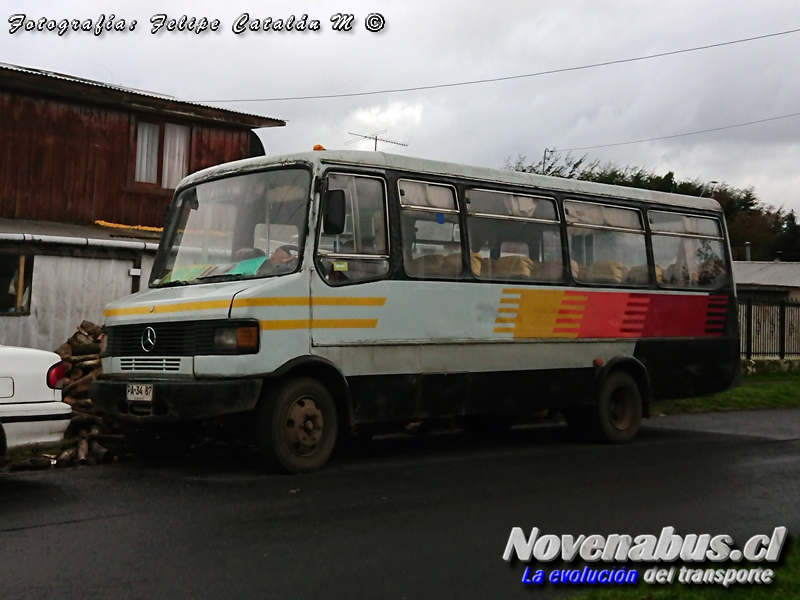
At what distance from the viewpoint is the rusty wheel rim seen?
8.86 m

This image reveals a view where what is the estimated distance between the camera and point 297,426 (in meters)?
8.91

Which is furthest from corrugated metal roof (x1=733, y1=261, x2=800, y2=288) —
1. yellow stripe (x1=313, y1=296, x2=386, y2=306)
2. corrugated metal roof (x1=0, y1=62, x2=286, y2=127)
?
yellow stripe (x1=313, y1=296, x2=386, y2=306)

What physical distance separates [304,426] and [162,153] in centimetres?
1507

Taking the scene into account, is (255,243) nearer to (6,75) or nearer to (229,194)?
(229,194)

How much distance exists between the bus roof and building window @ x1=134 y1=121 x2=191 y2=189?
12.5m

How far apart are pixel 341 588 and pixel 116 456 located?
5.39 m

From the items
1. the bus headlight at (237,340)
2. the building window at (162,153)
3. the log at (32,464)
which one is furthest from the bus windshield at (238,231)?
the building window at (162,153)

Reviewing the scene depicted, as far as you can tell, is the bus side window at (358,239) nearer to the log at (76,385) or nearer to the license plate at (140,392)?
the license plate at (140,392)

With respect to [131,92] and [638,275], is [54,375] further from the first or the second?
[131,92]

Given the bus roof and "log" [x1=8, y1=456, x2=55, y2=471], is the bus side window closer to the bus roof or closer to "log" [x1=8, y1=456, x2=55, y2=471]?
the bus roof

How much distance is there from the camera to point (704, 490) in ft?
28.7

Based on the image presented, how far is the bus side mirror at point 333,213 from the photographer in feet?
29.5

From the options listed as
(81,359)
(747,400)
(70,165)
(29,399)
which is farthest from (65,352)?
(747,400)

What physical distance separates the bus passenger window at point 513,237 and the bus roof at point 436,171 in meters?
0.21
